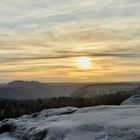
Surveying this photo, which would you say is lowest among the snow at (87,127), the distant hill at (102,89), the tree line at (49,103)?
the snow at (87,127)

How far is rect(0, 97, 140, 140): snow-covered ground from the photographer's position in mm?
16109

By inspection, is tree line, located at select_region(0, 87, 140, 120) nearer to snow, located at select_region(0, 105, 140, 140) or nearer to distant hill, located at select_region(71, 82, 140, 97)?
distant hill, located at select_region(71, 82, 140, 97)

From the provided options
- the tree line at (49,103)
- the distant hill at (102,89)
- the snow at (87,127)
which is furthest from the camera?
the distant hill at (102,89)

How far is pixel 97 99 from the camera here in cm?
4831

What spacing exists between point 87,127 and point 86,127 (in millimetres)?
47

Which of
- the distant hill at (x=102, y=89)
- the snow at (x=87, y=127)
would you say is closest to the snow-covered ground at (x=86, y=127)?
the snow at (x=87, y=127)

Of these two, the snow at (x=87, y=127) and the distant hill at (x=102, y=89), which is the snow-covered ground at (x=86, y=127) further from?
the distant hill at (x=102, y=89)

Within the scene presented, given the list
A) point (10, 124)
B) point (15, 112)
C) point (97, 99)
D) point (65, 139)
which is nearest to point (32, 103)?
point (15, 112)

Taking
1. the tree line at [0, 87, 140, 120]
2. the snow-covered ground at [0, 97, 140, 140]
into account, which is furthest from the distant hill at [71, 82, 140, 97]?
the snow-covered ground at [0, 97, 140, 140]

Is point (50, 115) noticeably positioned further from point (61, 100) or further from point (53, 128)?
point (61, 100)

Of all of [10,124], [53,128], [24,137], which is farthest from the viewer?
[10,124]

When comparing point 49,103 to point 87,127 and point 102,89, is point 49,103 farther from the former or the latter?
point 102,89

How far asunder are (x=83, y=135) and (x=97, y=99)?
105 ft

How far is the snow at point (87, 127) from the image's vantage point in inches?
634
